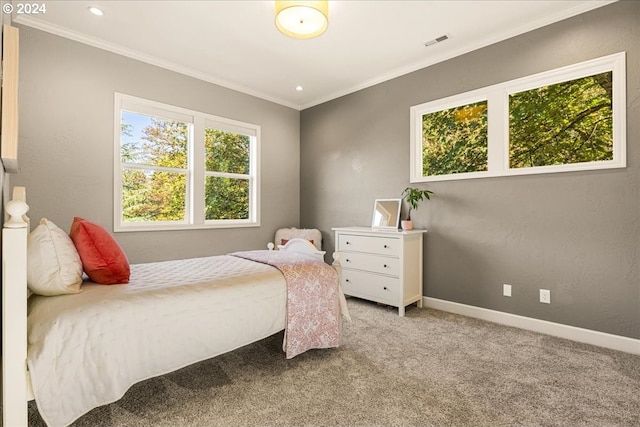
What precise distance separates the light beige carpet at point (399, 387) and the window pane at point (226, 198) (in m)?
2.14

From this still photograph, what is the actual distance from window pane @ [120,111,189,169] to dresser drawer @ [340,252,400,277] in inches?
92.1

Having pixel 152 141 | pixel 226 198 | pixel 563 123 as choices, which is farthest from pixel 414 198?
pixel 152 141

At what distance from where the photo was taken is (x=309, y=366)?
83.7 inches

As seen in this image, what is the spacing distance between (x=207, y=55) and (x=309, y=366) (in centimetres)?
330

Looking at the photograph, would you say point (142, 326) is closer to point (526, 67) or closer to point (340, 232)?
point (340, 232)

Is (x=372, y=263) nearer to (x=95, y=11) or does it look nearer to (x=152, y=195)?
(x=152, y=195)

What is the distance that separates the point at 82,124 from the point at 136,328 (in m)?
2.58

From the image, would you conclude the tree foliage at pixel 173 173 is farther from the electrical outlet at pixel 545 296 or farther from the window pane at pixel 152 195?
the electrical outlet at pixel 545 296

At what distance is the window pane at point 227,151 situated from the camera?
13.4ft

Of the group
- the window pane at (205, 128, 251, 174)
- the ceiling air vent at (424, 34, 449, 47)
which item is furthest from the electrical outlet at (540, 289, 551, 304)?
the window pane at (205, 128, 251, 174)

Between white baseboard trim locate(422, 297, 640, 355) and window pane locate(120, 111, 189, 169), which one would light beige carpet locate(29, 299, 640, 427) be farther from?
window pane locate(120, 111, 189, 169)

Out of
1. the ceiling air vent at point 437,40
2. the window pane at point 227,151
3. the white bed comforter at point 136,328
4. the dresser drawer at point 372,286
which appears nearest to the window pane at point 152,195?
the window pane at point 227,151

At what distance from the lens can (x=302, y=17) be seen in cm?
226

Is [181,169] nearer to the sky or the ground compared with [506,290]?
nearer to the sky
